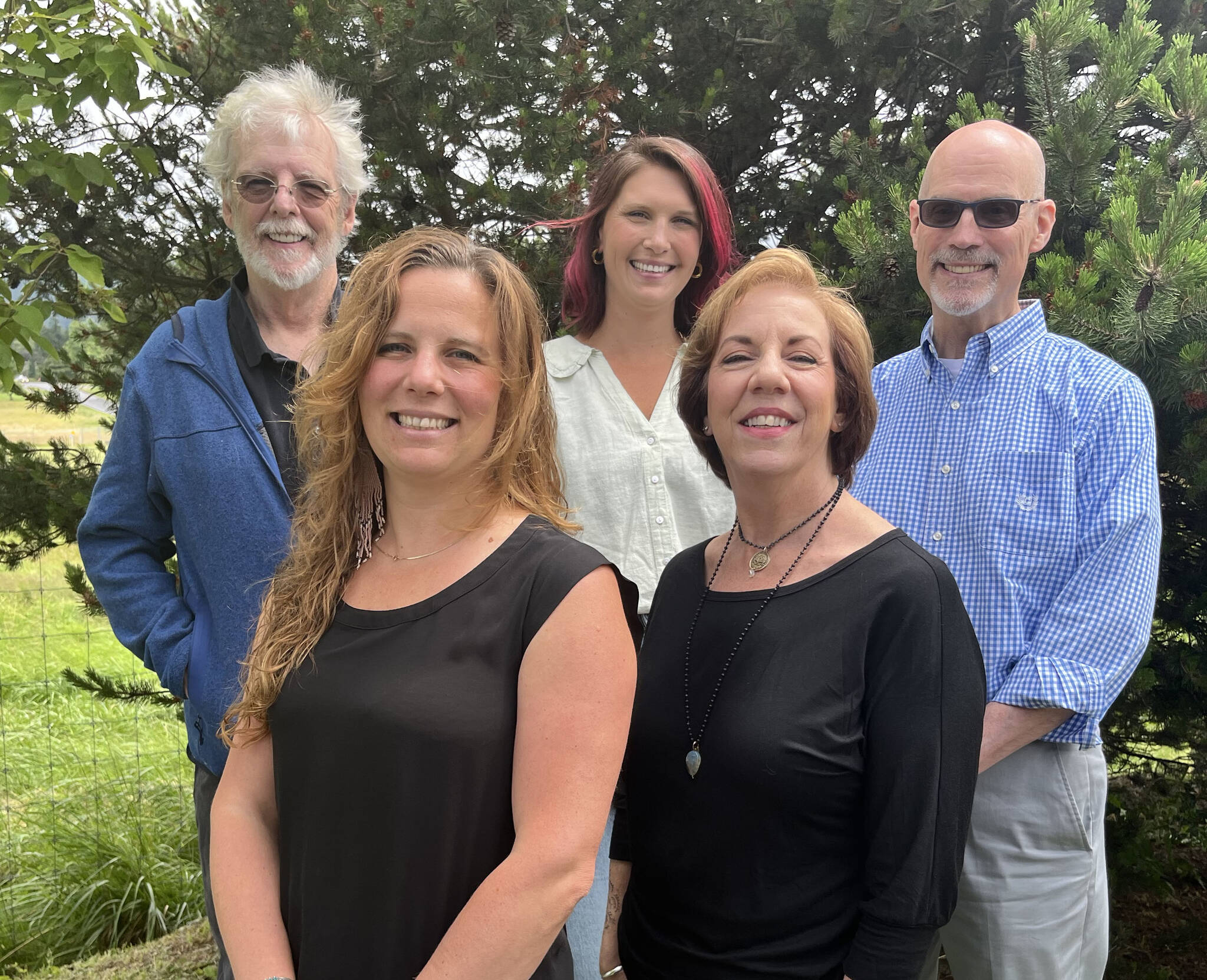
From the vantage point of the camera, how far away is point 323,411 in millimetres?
1844

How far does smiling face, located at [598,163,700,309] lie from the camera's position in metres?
2.77

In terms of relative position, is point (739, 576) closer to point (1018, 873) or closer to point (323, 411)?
point (323, 411)

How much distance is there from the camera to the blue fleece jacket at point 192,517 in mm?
2422

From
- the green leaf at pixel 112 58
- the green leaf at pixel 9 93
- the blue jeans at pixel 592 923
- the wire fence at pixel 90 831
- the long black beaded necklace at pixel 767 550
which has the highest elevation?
the green leaf at pixel 112 58

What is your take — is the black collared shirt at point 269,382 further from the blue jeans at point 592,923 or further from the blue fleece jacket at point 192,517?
the blue jeans at point 592,923

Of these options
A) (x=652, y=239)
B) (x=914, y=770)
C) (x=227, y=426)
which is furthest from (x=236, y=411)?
(x=914, y=770)

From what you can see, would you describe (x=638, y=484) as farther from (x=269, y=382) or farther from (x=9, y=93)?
(x=9, y=93)

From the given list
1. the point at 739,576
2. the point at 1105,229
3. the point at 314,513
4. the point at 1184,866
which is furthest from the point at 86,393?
the point at 1184,866

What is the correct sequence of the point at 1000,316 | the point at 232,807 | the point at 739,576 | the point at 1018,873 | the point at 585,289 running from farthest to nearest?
the point at 585,289 < the point at 1000,316 < the point at 1018,873 < the point at 739,576 < the point at 232,807

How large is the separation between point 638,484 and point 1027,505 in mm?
915

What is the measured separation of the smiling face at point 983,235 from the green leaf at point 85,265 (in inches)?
84.3

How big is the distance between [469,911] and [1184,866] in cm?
373

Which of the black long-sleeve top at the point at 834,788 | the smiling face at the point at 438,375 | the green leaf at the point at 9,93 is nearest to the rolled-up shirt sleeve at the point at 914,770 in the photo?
the black long-sleeve top at the point at 834,788

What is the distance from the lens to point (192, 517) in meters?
2.45
